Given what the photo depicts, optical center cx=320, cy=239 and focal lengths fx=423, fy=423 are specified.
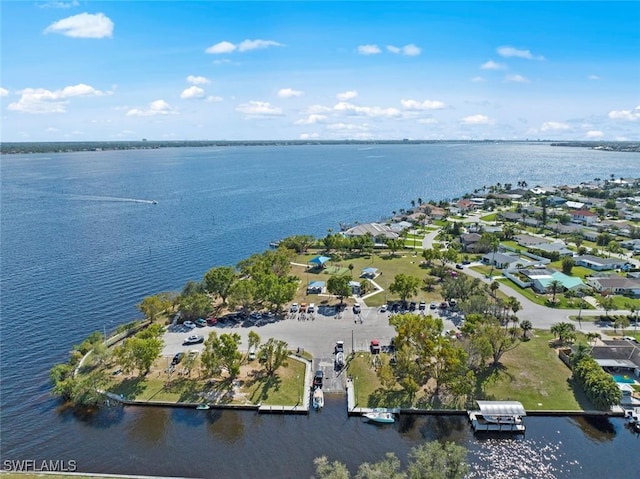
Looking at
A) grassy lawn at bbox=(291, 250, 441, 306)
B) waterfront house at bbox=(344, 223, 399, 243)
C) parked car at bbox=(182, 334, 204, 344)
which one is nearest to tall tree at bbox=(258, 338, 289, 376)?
parked car at bbox=(182, 334, 204, 344)

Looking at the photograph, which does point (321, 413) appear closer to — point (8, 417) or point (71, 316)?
point (8, 417)

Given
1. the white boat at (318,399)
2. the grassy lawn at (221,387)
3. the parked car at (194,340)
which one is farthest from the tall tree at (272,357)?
the parked car at (194,340)

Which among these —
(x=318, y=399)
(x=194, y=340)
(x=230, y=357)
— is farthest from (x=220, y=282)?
(x=318, y=399)

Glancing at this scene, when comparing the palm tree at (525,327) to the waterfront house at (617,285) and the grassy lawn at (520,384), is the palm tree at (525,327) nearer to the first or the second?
the grassy lawn at (520,384)

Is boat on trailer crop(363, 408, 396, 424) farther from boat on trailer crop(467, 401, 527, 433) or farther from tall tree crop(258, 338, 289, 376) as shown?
tall tree crop(258, 338, 289, 376)

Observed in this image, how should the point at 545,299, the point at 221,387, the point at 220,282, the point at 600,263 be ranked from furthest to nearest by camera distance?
1. the point at 600,263
2. the point at 545,299
3. the point at 220,282
4. the point at 221,387

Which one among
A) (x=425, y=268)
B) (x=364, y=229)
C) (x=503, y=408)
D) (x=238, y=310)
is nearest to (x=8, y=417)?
(x=238, y=310)

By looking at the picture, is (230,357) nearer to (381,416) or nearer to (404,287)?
(381,416)
